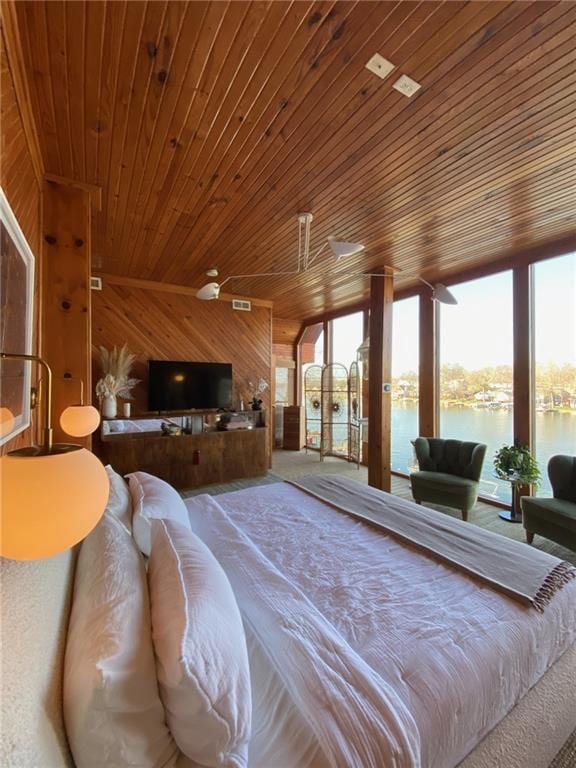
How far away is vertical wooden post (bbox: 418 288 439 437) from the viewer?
4719mm

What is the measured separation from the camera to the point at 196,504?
2.18 metres

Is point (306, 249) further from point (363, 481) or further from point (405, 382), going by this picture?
point (363, 481)

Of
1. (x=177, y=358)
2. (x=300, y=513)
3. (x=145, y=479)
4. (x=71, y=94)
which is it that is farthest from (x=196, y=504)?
(x=177, y=358)

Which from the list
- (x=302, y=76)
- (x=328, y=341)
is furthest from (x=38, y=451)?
(x=328, y=341)

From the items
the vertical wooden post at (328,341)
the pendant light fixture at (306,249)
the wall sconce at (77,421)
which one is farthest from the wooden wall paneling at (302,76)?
the vertical wooden post at (328,341)

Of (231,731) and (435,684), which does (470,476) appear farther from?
(231,731)

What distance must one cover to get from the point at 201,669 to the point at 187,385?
14.5 ft

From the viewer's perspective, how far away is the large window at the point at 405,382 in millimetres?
5027

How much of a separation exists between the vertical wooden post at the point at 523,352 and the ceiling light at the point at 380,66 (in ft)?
10.2

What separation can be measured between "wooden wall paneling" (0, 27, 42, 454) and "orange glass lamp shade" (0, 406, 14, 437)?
0.09 meters

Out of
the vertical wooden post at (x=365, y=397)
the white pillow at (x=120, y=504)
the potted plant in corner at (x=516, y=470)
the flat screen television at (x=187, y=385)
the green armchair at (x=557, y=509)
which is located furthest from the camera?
the vertical wooden post at (x=365, y=397)

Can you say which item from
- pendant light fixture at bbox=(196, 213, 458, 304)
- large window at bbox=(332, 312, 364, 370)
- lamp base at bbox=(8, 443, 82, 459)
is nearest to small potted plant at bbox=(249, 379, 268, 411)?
large window at bbox=(332, 312, 364, 370)

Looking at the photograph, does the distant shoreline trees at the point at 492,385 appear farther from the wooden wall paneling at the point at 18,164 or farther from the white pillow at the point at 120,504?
the wooden wall paneling at the point at 18,164

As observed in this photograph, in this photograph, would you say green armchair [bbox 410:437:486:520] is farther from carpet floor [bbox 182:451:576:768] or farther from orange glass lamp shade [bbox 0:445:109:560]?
orange glass lamp shade [bbox 0:445:109:560]
